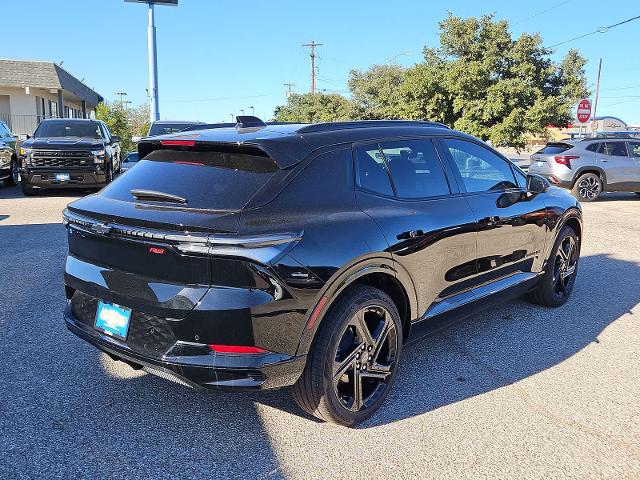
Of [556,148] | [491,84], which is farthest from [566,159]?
[491,84]

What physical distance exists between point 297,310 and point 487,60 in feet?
70.3

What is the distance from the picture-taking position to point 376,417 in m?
3.34

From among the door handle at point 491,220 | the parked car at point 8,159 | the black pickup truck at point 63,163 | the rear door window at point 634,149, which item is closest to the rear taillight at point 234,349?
the door handle at point 491,220

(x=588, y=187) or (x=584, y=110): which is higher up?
(x=584, y=110)

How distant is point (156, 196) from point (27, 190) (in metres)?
11.6

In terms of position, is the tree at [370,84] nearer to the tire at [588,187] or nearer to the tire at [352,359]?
the tire at [588,187]

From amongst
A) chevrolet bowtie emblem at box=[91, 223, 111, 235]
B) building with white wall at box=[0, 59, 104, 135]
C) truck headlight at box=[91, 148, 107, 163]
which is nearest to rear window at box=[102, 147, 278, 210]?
chevrolet bowtie emblem at box=[91, 223, 111, 235]

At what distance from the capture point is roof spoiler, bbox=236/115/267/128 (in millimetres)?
3618

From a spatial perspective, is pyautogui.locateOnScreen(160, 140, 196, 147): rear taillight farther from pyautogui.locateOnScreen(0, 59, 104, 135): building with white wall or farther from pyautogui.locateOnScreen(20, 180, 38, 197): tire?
pyautogui.locateOnScreen(0, 59, 104, 135): building with white wall

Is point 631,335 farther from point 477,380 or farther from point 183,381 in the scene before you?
point 183,381

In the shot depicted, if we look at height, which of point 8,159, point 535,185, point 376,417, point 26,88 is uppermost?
point 26,88

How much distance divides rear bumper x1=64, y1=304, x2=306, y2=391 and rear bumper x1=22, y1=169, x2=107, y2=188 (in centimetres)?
1073

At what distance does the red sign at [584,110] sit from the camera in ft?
63.2

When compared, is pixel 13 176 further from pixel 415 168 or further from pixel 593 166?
pixel 593 166
